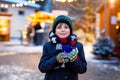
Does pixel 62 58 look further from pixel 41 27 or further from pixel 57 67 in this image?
pixel 41 27

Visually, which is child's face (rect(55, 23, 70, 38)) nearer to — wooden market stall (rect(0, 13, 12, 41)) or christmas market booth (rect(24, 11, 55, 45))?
christmas market booth (rect(24, 11, 55, 45))

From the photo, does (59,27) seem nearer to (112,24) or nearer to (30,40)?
(112,24)

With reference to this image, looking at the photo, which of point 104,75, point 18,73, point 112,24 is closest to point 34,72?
point 18,73

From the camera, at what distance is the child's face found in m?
3.19

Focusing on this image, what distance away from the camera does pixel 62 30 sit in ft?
10.5

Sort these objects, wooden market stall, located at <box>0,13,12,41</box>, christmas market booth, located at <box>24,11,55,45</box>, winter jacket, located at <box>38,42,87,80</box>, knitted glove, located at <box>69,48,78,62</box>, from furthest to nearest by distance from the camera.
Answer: wooden market stall, located at <box>0,13,12,41</box>
christmas market booth, located at <box>24,11,55,45</box>
winter jacket, located at <box>38,42,87,80</box>
knitted glove, located at <box>69,48,78,62</box>

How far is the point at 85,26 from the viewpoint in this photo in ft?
95.1

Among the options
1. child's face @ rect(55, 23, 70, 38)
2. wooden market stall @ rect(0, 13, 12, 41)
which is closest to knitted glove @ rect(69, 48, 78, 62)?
child's face @ rect(55, 23, 70, 38)

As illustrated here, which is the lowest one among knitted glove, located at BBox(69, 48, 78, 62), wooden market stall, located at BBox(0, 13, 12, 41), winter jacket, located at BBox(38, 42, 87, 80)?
wooden market stall, located at BBox(0, 13, 12, 41)

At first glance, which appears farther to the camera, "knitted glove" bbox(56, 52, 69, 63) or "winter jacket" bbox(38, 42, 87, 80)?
"winter jacket" bbox(38, 42, 87, 80)

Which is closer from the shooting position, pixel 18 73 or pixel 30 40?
pixel 18 73

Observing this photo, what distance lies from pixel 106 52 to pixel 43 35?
11260 millimetres

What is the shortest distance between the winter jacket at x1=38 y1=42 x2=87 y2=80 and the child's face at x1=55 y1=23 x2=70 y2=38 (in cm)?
13

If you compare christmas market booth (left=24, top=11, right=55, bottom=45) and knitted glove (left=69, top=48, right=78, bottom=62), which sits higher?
knitted glove (left=69, top=48, right=78, bottom=62)
